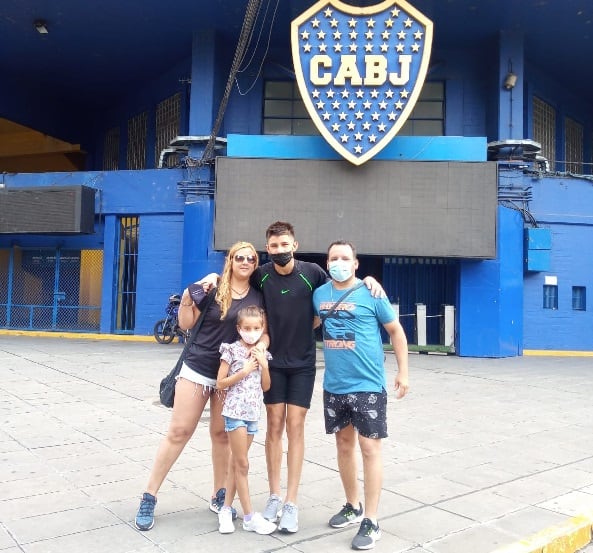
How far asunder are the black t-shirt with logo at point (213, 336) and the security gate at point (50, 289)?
13900mm

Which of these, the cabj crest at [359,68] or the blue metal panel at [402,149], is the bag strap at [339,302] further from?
the blue metal panel at [402,149]

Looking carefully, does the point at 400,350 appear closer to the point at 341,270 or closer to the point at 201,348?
the point at 341,270

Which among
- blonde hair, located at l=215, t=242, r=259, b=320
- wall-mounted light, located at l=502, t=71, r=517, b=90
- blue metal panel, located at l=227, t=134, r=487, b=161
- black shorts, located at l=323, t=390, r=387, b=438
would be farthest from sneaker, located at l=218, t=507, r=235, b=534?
wall-mounted light, located at l=502, t=71, r=517, b=90

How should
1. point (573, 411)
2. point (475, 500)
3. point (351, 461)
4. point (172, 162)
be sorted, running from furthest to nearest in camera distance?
point (172, 162)
point (573, 411)
point (475, 500)
point (351, 461)

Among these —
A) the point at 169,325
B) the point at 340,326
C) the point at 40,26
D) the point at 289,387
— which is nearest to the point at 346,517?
the point at 289,387

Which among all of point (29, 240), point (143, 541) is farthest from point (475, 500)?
point (29, 240)

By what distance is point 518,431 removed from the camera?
21.1 feet

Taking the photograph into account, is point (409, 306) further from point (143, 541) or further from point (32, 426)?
point (143, 541)

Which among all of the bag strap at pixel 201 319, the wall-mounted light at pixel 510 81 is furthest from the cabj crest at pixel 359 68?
the bag strap at pixel 201 319

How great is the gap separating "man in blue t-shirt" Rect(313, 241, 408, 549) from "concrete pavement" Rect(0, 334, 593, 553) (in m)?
0.48

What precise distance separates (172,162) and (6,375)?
9.40m

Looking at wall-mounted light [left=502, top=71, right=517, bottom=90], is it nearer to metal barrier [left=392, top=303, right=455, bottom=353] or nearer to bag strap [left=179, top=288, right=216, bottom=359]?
metal barrier [left=392, top=303, right=455, bottom=353]

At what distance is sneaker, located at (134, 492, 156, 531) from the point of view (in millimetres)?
3521

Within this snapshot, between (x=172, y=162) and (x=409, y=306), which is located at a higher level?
(x=172, y=162)
